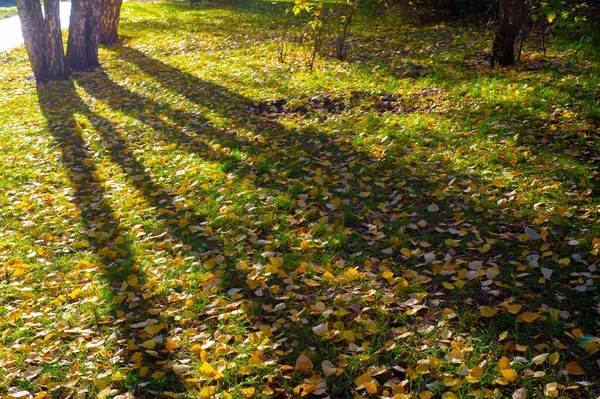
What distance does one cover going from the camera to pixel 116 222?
5000mm

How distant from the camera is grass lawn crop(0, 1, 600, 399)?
3.04 metres

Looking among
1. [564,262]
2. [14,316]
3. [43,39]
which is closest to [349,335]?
[564,262]

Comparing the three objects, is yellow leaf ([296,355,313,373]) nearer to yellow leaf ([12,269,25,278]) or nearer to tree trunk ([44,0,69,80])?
yellow leaf ([12,269,25,278])

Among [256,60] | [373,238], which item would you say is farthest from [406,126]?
[256,60]

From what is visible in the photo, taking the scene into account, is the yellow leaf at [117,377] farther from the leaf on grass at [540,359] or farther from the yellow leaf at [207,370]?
the leaf on grass at [540,359]

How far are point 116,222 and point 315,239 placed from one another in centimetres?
196

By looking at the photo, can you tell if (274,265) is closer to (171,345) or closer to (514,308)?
(171,345)

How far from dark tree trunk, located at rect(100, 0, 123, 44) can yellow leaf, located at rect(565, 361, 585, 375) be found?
13.0 meters

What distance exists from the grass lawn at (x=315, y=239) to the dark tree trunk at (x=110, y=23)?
18.0 ft

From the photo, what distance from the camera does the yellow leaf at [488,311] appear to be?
3.27 meters

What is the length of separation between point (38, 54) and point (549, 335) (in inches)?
398

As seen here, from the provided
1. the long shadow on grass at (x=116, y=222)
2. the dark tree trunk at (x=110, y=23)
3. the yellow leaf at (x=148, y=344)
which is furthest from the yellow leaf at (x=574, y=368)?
the dark tree trunk at (x=110, y=23)

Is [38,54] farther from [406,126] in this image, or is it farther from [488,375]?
[488,375]

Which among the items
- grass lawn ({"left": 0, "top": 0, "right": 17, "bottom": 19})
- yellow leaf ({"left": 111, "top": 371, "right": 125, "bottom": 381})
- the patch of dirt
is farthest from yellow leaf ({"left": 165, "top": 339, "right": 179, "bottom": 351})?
grass lawn ({"left": 0, "top": 0, "right": 17, "bottom": 19})
